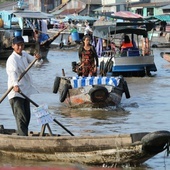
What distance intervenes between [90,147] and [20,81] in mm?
1441

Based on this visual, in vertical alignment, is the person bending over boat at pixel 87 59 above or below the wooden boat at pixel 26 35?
above

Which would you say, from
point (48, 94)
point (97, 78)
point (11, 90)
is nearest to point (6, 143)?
point (11, 90)

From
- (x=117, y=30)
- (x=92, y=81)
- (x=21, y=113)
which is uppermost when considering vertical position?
(x=21, y=113)

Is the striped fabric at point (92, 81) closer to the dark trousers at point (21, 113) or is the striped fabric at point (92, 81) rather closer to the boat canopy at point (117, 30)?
the dark trousers at point (21, 113)

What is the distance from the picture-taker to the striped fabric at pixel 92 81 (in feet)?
41.7

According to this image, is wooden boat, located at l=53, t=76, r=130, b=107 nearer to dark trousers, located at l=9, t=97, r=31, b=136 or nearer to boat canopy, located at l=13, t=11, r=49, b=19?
dark trousers, located at l=9, t=97, r=31, b=136

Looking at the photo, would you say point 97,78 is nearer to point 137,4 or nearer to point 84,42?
point 84,42

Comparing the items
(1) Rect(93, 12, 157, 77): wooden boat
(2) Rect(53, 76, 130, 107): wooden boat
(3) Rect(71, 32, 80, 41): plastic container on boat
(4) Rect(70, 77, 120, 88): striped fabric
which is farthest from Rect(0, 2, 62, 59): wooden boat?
(4) Rect(70, 77, 120, 88): striped fabric

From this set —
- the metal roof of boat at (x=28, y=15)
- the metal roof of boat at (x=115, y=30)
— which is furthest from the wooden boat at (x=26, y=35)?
the metal roof of boat at (x=115, y=30)

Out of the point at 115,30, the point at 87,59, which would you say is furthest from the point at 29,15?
the point at 87,59

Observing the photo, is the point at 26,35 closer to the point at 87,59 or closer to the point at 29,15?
the point at 29,15

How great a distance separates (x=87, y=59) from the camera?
13320 mm

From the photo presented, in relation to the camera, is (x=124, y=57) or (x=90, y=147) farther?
(x=124, y=57)

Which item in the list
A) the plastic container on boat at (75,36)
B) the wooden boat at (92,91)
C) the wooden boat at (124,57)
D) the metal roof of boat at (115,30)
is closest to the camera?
the wooden boat at (92,91)
